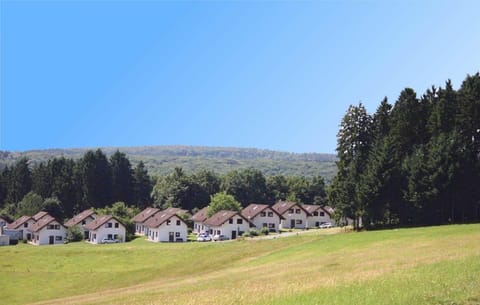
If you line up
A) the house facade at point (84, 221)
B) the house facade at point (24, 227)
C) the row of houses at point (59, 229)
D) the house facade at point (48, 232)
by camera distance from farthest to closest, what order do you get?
1. the house facade at point (24, 227)
2. the house facade at point (84, 221)
3. the house facade at point (48, 232)
4. the row of houses at point (59, 229)

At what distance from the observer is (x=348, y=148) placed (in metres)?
82.1

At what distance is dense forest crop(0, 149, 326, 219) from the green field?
189 ft

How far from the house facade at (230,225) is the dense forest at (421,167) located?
2677 centimetres

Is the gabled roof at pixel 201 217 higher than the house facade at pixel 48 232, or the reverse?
the gabled roof at pixel 201 217

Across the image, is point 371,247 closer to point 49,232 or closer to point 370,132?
point 370,132

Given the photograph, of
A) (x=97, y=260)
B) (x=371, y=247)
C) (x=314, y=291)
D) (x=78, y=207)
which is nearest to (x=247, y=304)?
(x=314, y=291)

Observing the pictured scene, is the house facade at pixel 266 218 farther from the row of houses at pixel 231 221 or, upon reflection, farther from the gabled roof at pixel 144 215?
the gabled roof at pixel 144 215

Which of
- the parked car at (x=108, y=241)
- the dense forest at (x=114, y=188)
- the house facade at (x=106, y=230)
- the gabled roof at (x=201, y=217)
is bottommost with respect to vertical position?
the parked car at (x=108, y=241)

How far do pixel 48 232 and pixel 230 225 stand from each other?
35610 mm

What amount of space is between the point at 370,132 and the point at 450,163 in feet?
58.5

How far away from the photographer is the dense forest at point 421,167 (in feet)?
219

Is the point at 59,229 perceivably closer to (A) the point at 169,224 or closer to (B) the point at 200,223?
(A) the point at 169,224

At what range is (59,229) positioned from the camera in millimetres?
107312

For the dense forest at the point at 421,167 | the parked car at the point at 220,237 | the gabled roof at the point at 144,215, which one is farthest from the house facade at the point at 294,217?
the dense forest at the point at 421,167
